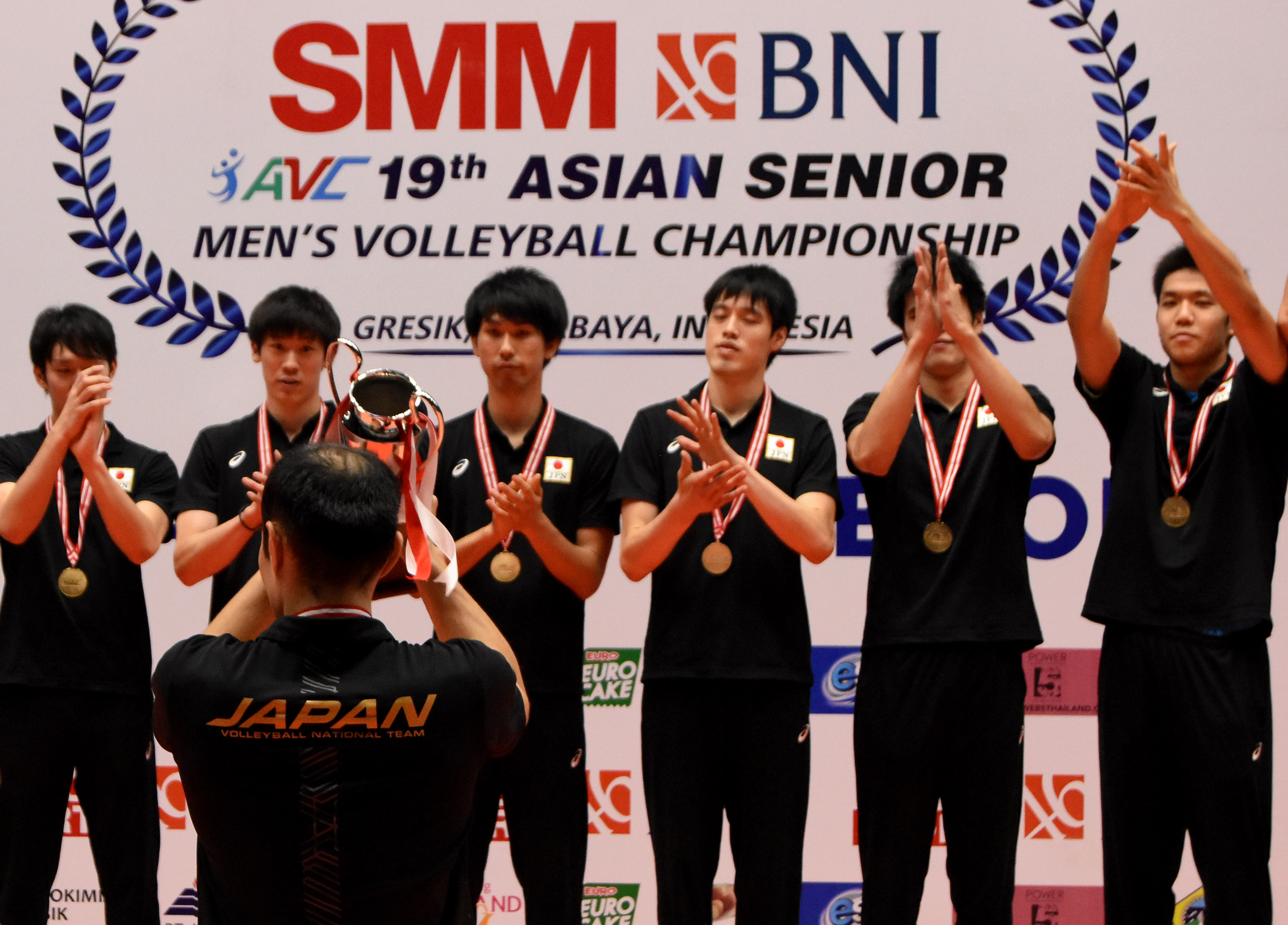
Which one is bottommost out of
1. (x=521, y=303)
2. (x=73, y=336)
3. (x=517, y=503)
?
(x=517, y=503)

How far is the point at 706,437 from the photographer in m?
3.16

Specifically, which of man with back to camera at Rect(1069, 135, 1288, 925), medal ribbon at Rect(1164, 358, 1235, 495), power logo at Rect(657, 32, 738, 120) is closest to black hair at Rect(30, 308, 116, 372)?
power logo at Rect(657, 32, 738, 120)

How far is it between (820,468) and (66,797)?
2.32 meters

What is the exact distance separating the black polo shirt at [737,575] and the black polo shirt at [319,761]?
148 cm

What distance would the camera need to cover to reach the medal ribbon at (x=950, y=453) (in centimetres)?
328

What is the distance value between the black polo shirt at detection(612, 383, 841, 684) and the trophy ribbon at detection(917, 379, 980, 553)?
27cm

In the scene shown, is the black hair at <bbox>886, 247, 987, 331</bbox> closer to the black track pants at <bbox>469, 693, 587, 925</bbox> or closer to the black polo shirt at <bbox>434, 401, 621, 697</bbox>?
the black polo shirt at <bbox>434, 401, 621, 697</bbox>

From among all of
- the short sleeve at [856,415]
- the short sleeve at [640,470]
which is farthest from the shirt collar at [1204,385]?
the short sleeve at [640,470]

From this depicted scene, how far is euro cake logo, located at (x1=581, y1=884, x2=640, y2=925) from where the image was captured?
4262 mm

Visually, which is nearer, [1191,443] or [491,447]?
[1191,443]

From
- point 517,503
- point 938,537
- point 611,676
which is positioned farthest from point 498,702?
point 611,676

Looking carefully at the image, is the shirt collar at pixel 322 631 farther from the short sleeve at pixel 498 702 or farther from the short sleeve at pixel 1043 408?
the short sleeve at pixel 1043 408

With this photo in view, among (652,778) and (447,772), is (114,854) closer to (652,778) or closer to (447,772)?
(652,778)

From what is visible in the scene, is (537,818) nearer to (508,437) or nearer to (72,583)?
(508,437)
